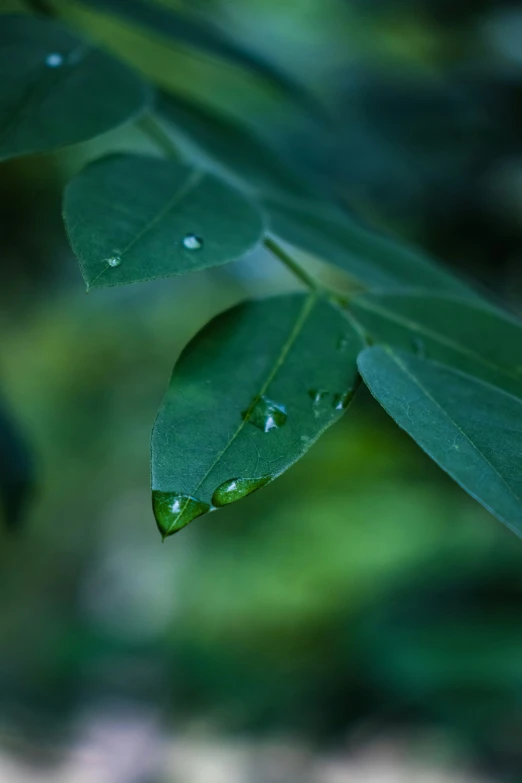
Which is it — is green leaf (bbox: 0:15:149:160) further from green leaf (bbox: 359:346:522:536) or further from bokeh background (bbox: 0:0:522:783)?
bokeh background (bbox: 0:0:522:783)

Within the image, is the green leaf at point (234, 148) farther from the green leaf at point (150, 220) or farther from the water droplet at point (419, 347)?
the water droplet at point (419, 347)

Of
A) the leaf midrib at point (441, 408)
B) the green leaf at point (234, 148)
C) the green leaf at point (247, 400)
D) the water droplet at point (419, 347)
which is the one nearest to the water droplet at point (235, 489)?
the green leaf at point (247, 400)

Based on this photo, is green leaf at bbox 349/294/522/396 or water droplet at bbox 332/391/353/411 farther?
green leaf at bbox 349/294/522/396

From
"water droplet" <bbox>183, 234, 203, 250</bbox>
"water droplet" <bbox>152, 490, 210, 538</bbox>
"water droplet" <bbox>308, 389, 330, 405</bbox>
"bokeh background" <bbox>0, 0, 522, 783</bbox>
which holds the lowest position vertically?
"bokeh background" <bbox>0, 0, 522, 783</bbox>

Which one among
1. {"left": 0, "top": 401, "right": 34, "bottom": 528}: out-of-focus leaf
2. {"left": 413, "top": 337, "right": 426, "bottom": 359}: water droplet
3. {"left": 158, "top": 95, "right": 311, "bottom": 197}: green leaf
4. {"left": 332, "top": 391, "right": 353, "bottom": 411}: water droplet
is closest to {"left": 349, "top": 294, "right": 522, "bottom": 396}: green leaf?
{"left": 413, "top": 337, "right": 426, "bottom": 359}: water droplet

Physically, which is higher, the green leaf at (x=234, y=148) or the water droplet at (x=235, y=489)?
the water droplet at (x=235, y=489)
